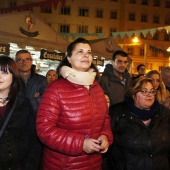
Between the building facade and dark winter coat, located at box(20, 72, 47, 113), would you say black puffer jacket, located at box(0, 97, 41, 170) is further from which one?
the building facade

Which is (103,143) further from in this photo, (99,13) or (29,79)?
(99,13)

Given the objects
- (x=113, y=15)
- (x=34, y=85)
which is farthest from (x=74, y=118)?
(x=113, y=15)

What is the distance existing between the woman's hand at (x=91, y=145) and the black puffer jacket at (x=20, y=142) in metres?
0.68

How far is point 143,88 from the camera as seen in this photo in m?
3.27

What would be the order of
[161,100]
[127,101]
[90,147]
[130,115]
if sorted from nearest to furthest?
[90,147] < [130,115] < [127,101] < [161,100]

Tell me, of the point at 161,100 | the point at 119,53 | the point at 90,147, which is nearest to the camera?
the point at 90,147

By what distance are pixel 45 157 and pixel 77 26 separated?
130 ft

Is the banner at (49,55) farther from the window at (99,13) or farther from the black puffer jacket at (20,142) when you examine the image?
the window at (99,13)

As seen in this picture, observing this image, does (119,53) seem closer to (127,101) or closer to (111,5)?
(127,101)

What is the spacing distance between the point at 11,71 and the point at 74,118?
0.79m

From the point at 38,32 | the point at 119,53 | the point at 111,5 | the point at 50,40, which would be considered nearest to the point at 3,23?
the point at 38,32

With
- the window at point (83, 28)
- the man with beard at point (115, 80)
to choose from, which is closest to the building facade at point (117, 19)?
the window at point (83, 28)

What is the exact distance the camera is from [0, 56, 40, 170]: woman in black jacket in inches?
97.4

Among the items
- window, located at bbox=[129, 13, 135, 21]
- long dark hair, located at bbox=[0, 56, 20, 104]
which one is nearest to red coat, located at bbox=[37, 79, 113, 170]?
long dark hair, located at bbox=[0, 56, 20, 104]
